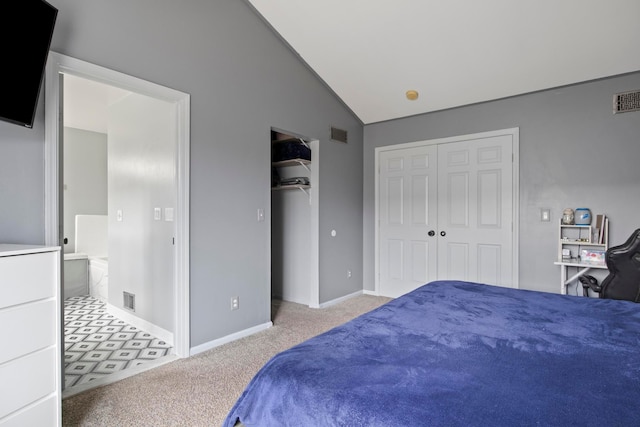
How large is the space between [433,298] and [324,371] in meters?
1.17

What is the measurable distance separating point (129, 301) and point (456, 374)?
3550mm

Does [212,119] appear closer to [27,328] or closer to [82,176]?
[27,328]

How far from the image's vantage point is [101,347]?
293cm

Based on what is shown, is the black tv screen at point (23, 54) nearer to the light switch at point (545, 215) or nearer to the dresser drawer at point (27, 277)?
the dresser drawer at point (27, 277)

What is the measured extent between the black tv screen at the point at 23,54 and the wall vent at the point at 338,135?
3010 millimetres

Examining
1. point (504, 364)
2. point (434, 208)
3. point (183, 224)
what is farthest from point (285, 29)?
point (504, 364)

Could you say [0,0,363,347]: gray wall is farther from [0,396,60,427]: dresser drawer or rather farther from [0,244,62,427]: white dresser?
[0,396,60,427]: dresser drawer

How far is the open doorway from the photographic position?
202 centimetres

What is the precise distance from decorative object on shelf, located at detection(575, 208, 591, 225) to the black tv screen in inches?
172

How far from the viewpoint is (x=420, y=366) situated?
3.82 feet

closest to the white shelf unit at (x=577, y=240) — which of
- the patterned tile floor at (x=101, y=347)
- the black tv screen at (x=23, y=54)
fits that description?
the patterned tile floor at (x=101, y=347)

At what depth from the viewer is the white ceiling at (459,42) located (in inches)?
108

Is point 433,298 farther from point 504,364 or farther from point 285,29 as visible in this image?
point 285,29

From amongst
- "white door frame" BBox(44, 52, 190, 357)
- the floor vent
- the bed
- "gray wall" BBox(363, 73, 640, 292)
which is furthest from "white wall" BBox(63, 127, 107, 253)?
"gray wall" BBox(363, 73, 640, 292)
